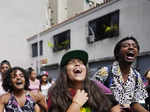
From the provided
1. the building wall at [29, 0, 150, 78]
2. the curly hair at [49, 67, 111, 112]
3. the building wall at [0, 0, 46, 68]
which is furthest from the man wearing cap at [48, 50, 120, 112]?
the building wall at [0, 0, 46, 68]

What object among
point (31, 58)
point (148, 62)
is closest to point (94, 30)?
point (148, 62)

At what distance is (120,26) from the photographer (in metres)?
10.4

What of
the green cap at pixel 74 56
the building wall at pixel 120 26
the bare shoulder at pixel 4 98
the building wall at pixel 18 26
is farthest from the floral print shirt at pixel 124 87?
the building wall at pixel 18 26

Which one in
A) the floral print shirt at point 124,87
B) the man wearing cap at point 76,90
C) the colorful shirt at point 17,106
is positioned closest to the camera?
the man wearing cap at point 76,90

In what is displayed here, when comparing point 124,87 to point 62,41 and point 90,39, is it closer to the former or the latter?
point 90,39

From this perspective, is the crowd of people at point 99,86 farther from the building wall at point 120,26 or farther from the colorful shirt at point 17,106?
the building wall at point 120,26

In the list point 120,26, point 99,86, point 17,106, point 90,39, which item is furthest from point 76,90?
point 90,39

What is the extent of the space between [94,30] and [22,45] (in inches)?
378

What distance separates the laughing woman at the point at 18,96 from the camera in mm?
2992

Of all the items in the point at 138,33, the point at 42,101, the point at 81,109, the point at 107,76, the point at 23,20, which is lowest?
the point at 42,101

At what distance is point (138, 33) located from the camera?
31.3 feet

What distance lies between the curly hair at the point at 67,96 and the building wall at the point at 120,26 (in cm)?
593

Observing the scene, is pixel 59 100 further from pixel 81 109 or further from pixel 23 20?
pixel 23 20

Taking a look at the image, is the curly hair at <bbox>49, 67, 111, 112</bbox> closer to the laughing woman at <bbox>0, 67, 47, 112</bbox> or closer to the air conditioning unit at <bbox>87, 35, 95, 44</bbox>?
the laughing woman at <bbox>0, 67, 47, 112</bbox>
